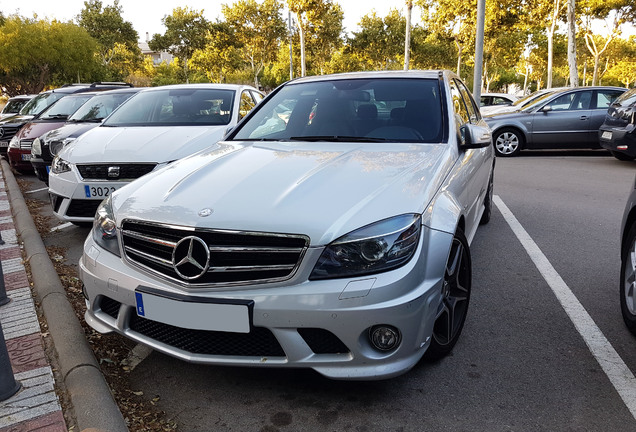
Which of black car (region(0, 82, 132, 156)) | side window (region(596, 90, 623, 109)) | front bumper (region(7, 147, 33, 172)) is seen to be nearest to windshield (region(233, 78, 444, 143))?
front bumper (region(7, 147, 33, 172))

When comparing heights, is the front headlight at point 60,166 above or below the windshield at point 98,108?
below

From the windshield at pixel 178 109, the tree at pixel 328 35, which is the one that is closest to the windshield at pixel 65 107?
the windshield at pixel 178 109

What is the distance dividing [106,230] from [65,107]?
Result: 29.9ft

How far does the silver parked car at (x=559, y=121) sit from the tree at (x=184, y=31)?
135 ft

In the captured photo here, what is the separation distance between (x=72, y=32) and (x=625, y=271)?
39.1 m

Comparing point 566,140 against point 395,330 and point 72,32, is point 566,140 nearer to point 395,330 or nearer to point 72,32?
point 395,330

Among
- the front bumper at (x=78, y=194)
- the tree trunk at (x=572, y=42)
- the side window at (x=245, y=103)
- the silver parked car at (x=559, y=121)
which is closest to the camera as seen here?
the front bumper at (x=78, y=194)

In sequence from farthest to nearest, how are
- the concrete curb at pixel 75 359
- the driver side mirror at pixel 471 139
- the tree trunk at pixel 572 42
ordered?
the tree trunk at pixel 572 42 → the driver side mirror at pixel 471 139 → the concrete curb at pixel 75 359

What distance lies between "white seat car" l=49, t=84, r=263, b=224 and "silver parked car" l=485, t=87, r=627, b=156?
7189 mm

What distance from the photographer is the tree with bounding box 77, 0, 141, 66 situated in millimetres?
47812

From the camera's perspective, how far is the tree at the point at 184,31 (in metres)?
48.4

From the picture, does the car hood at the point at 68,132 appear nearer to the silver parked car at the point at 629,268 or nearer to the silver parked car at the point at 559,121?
the silver parked car at the point at 629,268

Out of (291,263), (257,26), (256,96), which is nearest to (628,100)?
(256,96)

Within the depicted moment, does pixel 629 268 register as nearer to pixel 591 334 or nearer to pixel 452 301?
pixel 591 334
